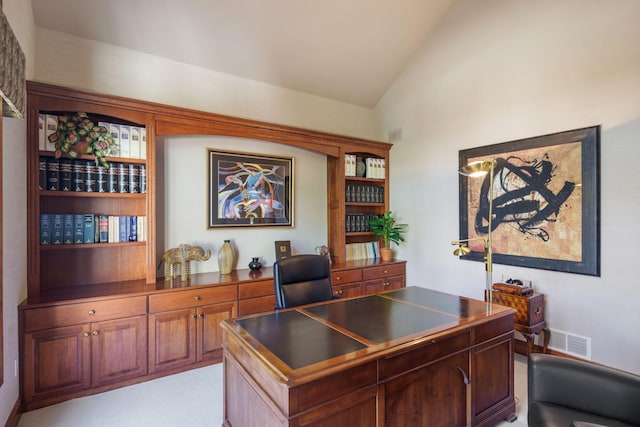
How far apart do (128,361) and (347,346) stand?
82.7 inches

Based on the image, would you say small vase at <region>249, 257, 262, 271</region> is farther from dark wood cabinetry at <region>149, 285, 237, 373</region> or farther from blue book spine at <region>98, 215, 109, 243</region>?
blue book spine at <region>98, 215, 109, 243</region>

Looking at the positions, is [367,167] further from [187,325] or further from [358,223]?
[187,325]

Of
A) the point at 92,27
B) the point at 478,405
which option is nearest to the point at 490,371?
the point at 478,405

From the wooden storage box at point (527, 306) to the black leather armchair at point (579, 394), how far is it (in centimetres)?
130

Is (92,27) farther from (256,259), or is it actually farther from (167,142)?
(256,259)

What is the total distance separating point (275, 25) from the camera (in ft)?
10.9

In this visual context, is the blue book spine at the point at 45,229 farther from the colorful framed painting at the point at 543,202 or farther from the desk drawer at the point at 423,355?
the colorful framed painting at the point at 543,202

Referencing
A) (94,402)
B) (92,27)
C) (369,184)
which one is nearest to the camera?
(94,402)

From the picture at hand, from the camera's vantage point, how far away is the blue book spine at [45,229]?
2.51 m

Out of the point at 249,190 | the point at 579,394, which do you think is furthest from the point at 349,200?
the point at 579,394

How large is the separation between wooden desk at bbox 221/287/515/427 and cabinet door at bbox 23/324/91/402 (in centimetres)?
137

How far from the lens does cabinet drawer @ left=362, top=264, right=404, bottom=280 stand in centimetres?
A: 399

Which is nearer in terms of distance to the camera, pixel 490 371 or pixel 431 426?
pixel 431 426

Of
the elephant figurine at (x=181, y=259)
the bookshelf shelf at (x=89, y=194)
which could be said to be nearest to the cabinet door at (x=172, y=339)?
the elephant figurine at (x=181, y=259)
